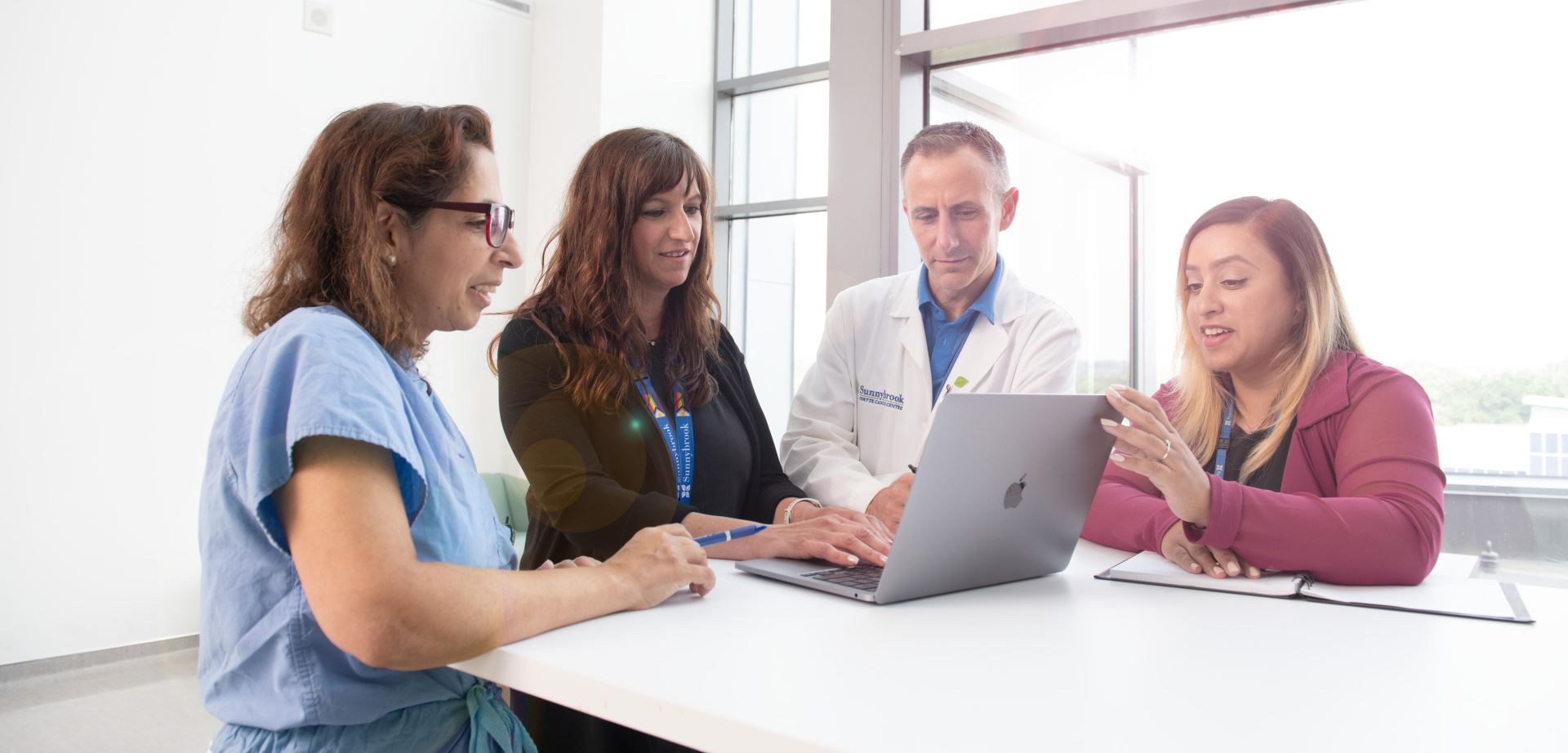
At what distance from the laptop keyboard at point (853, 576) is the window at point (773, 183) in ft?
13.4

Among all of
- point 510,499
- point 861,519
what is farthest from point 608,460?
point 510,499

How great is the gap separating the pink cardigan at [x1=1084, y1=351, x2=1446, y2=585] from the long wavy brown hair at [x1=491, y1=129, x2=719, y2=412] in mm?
878

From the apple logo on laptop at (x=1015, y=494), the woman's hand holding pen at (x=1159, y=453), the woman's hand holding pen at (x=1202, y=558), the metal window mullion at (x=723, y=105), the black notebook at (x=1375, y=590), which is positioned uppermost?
the metal window mullion at (x=723, y=105)

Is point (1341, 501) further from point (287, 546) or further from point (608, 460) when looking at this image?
point (287, 546)

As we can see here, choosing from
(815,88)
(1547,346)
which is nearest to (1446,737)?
(1547,346)

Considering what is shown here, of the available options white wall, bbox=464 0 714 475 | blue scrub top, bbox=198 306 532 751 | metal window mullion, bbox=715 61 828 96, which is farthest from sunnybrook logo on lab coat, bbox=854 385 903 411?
white wall, bbox=464 0 714 475

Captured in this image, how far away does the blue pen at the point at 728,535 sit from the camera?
1.50 m

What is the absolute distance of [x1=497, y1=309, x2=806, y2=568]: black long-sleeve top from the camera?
66.9 inches

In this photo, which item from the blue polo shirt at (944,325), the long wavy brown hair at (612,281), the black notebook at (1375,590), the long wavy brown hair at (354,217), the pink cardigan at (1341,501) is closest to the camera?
the long wavy brown hair at (354,217)

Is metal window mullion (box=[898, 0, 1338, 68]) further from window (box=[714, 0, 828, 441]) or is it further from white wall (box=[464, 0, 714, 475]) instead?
white wall (box=[464, 0, 714, 475])

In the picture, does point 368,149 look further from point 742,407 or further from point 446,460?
point 742,407

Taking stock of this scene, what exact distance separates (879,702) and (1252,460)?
1.16 meters

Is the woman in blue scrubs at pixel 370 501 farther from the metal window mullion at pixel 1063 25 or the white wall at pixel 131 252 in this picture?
the white wall at pixel 131 252

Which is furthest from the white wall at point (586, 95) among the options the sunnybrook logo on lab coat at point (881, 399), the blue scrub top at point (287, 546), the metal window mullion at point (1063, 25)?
the blue scrub top at point (287, 546)
